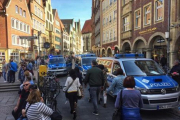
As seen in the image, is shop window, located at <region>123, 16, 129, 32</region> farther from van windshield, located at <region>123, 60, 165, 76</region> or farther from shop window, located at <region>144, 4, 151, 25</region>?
van windshield, located at <region>123, 60, 165, 76</region>

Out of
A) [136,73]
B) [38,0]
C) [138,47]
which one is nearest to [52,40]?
[38,0]

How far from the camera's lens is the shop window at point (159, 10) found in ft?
51.5

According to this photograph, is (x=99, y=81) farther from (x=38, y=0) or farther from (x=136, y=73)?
(x=38, y=0)

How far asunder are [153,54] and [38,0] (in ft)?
110

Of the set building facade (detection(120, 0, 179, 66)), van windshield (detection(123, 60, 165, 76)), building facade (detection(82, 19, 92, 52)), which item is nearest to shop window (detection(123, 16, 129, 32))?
building facade (detection(120, 0, 179, 66))

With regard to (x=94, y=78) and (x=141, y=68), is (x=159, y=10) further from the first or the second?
(x=94, y=78)

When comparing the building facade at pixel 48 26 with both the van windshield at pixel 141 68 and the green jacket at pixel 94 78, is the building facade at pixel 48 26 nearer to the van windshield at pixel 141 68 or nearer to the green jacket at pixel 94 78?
the van windshield at pixel 141 68

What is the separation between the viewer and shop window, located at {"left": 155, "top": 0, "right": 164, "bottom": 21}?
618 inches

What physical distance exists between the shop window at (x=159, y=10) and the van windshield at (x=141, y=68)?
1137 cm

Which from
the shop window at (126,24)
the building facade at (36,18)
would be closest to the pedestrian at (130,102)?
the shop window at (126,24)

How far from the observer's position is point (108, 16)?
31.6m

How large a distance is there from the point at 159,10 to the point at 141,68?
1267cm

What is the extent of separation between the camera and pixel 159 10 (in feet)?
53.2

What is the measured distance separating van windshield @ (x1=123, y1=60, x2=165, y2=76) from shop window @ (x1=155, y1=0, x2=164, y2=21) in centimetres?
1137
